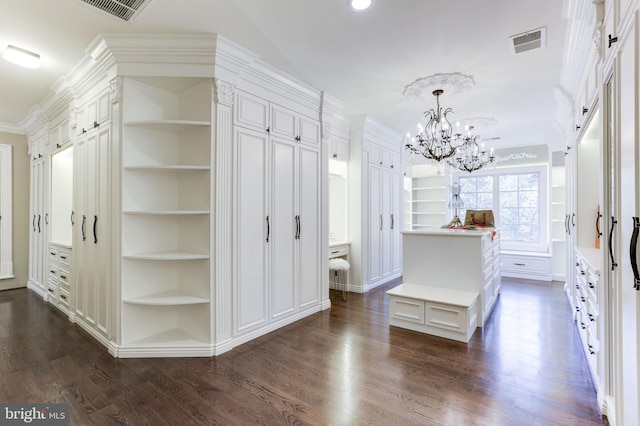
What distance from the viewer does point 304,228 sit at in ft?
12.8

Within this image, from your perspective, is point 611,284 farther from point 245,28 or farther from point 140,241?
point 140,241

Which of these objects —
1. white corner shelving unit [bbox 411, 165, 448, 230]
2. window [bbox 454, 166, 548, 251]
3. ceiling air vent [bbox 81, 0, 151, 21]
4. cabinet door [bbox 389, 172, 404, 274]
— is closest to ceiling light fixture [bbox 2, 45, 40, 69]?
ceiling air vent [bbox 81, 0, 151, 21]

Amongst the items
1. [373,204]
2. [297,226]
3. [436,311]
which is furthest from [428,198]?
[297,226]

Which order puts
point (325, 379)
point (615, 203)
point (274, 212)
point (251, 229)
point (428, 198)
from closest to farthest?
point (615, 203), point (325, 379), point (251, 229), point (274, 212), point (428, 198)

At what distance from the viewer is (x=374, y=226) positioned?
215 inches

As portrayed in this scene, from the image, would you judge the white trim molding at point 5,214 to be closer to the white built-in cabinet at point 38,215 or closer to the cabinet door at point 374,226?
the white built-in cabinet at point 38,215

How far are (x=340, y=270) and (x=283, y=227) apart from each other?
1.98 m

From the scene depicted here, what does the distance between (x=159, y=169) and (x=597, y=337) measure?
399 cm

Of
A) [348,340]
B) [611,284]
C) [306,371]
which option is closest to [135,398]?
[306,371]

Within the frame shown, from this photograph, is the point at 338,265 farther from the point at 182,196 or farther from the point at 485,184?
the point at 485,184

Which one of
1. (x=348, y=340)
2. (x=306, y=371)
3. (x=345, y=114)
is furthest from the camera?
(x=345, y=114)

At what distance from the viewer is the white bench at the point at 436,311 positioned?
10.4 ft

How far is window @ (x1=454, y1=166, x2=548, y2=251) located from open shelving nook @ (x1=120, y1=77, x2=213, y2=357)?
651cm

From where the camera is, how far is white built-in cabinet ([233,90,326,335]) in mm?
3168
